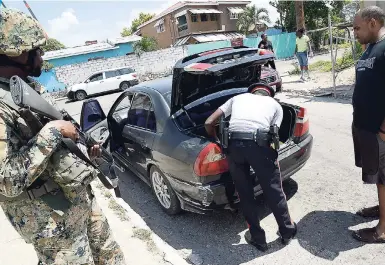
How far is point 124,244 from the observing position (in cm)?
314

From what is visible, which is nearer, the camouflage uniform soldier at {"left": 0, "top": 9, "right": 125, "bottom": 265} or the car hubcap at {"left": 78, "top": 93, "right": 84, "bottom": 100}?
the camouflage uniform soldier at {"left": 0, "top": 9, "right": 125, "bottom": 265}

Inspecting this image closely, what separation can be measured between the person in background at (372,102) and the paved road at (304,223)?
30 cm

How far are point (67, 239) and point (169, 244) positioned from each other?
1.65 meters

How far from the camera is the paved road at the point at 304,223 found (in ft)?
9.37

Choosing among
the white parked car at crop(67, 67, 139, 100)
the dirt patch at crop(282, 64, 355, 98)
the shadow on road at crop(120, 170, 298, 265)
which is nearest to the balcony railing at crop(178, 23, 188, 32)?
Result: the white parked car at crop(67, 67, 139, 100)

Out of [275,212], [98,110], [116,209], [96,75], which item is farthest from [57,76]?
[275,212]

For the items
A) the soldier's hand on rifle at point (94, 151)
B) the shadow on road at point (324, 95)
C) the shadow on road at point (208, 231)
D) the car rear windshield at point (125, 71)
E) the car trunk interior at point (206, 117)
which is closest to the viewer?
the soldier's hand on rifle at point (94, 151)

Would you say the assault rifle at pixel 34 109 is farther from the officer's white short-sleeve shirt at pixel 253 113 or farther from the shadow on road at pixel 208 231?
the shadow on road at pixel 208 231

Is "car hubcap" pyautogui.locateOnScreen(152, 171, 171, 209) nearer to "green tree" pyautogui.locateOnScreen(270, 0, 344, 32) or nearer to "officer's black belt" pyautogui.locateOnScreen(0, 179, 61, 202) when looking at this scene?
"officer's black belt" pyautogui.locateOnScreen(0, 179, 61, 202)

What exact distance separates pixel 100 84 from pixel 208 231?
51.4 feet

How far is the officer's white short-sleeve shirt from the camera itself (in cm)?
287

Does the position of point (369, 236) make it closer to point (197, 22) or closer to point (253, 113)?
point (253, 113)

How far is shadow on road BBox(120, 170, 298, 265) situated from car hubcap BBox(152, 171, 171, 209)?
180 millimetres

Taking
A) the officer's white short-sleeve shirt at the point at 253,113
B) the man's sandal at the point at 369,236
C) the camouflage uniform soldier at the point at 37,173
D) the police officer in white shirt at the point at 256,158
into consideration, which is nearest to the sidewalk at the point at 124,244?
the police officer in white shirt at the point at 256,158
